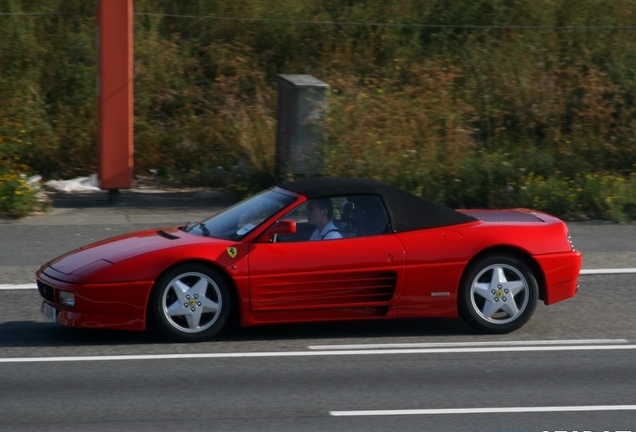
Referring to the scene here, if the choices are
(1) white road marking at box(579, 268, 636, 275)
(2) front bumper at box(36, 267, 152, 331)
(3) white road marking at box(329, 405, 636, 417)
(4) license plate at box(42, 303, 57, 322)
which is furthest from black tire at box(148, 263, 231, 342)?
(1) white road marking at box(579, 268, 636, 275)

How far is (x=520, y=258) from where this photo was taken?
795 cm

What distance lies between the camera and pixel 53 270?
7.61m

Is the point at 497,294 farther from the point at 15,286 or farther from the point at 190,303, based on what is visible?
the point at 15,286

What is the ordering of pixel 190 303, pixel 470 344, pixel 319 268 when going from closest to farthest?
pixel 190 303 → pixel 319 268 → pixel 470 344

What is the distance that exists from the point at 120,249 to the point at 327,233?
1.59 m

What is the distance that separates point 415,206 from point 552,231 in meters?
1.16

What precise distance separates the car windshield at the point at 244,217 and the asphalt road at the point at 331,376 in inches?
32.3

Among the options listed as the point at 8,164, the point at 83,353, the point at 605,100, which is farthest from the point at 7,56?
the point at 83,353

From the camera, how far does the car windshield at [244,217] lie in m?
7.70

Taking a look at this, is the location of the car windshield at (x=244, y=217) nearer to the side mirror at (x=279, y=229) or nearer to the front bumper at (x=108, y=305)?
the side mirror at (x=279, y=229)

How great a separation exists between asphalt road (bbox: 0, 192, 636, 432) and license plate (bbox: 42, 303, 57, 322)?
21cm

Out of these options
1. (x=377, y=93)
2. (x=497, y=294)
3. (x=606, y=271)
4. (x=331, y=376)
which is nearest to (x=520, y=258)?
(x=497, y=294)

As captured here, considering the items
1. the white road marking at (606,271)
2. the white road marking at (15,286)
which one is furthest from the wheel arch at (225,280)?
the white road marking at (606,271)

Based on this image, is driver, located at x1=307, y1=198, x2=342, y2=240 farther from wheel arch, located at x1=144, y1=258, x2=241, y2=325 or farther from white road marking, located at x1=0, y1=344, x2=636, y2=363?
white road marking, located at x1=0, y1=344, x2=636, y2=363
